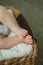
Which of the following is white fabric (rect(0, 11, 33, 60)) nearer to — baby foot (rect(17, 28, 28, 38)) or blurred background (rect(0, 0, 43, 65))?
baby foot (rect(17, 28, 28, 38))

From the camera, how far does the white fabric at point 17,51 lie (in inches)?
39.4

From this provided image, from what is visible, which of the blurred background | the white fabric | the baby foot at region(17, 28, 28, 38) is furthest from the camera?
the blurred background

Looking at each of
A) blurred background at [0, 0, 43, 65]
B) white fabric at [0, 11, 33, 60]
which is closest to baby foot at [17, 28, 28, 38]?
white fabric at [0, 11, 33, 60]

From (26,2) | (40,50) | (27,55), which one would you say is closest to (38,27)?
(40,50)

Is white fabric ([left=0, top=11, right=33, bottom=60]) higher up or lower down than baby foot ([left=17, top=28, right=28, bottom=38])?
lower down

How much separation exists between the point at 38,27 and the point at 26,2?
1.57ft

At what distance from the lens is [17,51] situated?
40.7 inches

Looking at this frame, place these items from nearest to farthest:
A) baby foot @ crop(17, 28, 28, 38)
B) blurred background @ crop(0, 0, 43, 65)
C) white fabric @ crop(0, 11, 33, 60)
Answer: white fabric @ crop(0, 11, 33, 60) → baby foot @ crop(17, 28, 28, 38) → blurred background @ crop(0, 0, 43, 65)

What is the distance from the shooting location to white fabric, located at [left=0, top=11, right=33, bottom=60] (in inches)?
39.4

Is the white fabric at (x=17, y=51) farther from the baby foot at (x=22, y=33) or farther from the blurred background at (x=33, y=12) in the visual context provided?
the blurred background at (x=33, y=12)

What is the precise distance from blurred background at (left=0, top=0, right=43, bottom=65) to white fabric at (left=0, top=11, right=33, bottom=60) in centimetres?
48

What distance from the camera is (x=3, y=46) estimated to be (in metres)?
1.06

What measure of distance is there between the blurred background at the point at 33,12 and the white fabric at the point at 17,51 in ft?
1.57

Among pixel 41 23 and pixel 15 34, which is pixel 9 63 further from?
pixel 41 23
